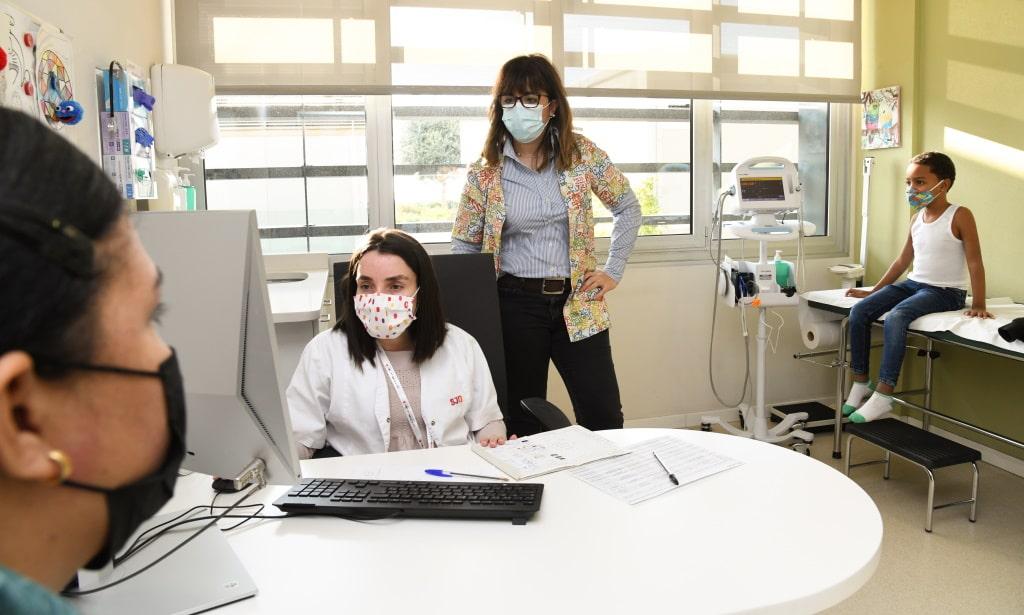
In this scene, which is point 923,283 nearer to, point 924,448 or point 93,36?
point 924,448

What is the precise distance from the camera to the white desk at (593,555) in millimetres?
1008

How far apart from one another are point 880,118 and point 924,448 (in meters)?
1.78

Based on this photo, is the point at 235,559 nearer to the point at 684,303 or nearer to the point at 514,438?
the point at 514,438

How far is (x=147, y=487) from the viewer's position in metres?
0.53

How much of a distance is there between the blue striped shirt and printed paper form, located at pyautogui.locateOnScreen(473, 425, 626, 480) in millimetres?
1010

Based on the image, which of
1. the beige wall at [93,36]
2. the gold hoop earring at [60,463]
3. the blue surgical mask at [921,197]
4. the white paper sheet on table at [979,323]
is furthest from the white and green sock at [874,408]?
the gold hoop earring at [60,463]

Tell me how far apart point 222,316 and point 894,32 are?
3837mm

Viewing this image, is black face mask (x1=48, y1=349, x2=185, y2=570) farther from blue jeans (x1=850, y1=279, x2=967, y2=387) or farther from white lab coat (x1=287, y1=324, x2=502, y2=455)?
blue jeans (x1=850, y1=279, x2=967, y2=387)

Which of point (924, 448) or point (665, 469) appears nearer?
point (665, 469)

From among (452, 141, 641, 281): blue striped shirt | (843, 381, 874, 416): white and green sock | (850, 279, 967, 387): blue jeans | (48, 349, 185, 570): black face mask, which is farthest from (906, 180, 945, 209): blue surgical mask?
(48, 349, 185, 570): black face mask

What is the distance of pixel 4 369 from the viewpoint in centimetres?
42

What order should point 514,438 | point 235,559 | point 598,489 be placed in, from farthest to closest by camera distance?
point 514,438 < point 598,489 < point 235,559

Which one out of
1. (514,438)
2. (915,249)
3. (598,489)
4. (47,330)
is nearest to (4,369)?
(47,330)

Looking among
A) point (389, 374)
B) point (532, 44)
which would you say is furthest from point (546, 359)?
point (532, 44)
